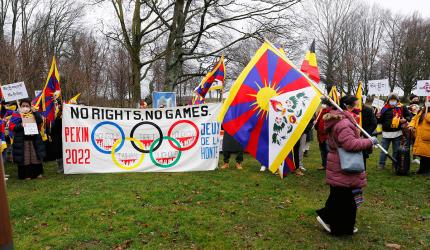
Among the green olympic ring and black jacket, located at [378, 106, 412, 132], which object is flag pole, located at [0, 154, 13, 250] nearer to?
the green olympic ring

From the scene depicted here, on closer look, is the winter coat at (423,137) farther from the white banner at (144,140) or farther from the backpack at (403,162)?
the white banner at (144,140)

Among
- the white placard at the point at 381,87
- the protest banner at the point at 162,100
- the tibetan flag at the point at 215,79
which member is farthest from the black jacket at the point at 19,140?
the white placard at the point at 381,87

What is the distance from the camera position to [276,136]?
17.6 ft

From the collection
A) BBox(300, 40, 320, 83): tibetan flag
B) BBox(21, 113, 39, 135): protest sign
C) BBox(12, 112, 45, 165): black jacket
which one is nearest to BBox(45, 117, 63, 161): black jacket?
BBox(12, 112, 45, 165): black jacket

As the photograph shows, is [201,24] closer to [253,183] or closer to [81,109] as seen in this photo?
[81,109]

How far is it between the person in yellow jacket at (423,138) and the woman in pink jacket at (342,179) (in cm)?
476

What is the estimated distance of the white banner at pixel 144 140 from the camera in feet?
30.7

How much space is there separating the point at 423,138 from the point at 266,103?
216 inches

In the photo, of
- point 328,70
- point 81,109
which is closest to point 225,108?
point 81,109

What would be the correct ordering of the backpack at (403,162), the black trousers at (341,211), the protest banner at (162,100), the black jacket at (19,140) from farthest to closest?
1. the protest banner at (162,100)
2. the backpack at (403,162)
3. the black jacket at (19,140)
4. the black trousers at (341,211)

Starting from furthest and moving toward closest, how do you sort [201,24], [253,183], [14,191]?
[201,24] < [253,183] < [14,191]

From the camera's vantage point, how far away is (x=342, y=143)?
476 centimetres

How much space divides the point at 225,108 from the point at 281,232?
1997 millimetres

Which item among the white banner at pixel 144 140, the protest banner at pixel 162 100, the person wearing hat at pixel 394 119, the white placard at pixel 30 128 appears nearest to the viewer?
the white placard at pixel 30 128
